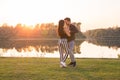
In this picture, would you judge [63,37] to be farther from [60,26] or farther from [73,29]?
[73,29]

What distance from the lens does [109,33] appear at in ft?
419

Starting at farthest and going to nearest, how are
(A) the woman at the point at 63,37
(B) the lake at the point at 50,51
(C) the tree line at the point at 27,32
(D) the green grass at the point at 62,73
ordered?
(C) the tree line at the point at 27,32
(B) the lake at the point at 50,51
(A) the woman at the point at 63,37
(D) the green grass at the point at 62,73

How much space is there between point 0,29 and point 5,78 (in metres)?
102

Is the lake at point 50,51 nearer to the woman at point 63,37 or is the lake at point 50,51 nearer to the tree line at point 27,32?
the woman at point 63,37

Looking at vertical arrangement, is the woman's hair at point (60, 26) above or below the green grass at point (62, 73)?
above

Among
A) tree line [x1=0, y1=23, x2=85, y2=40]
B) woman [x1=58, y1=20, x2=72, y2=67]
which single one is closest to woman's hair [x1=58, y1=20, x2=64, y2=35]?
woman [x1=58, y1=20, x2=72, y2=67]

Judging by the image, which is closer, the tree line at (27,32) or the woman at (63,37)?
the woman at (63,37)

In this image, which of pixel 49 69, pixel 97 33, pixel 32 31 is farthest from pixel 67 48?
pixel 97 33

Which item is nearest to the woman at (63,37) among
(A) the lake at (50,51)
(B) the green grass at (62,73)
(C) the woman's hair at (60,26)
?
(C) the woman's hair at (60,26)

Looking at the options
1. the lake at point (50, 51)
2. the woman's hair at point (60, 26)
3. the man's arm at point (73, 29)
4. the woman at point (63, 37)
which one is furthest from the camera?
the lake at point (50, 51)

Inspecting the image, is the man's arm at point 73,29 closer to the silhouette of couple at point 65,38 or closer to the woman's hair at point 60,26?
the silhouette of couple at point 65,38

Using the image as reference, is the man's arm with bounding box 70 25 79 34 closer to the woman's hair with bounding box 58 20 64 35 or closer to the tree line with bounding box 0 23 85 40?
the woman's hair with bounding box 58 20 64 35

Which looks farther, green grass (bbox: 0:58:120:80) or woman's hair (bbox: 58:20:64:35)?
woman's hair (bbox: 58:20:64:35)

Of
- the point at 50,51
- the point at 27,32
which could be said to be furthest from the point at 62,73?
the point at 27,32
